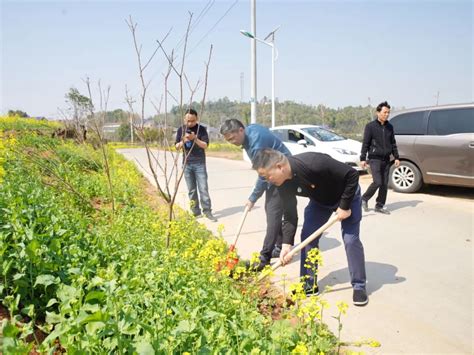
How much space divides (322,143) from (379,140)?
14.3ft

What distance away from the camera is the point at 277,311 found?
2.74m

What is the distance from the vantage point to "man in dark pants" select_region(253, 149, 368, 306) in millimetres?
2568

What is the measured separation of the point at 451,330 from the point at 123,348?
7.72ft

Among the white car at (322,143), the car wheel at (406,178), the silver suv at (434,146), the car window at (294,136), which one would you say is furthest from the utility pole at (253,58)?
the car wheel at (406,178)

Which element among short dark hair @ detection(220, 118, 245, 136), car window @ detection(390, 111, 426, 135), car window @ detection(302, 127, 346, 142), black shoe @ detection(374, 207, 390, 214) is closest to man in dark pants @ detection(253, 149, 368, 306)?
short dark hair @ detection(220, 118, 245, 136)

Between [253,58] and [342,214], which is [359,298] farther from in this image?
[253,58]

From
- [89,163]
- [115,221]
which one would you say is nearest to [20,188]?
[115,221]

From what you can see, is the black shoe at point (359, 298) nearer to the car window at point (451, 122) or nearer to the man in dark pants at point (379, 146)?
the man in dark pants at point (379, 146)

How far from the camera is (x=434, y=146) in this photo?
20.2 feet

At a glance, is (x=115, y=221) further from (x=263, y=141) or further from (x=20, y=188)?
(x=263, y=141)

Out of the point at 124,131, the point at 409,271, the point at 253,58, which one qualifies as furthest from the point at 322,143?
the point at 124,131

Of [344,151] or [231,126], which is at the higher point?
[231,126]

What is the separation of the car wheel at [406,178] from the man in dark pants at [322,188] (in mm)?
4465

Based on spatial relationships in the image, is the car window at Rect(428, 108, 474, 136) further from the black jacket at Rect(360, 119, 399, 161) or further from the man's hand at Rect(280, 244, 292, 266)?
the man's hand at Rect(280, 244, 292, 266)
